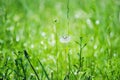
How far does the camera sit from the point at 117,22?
3.81 m

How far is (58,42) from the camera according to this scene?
3.55m

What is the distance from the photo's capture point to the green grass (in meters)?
2.63

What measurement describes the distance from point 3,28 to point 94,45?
87 cm

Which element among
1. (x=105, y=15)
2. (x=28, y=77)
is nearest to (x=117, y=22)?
(x=105, y=15)

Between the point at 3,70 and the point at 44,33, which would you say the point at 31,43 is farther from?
the point at 3,70

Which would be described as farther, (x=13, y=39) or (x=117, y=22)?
(x=117, y=22)

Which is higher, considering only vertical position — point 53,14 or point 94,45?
point 53,14

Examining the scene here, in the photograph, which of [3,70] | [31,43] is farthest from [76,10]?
[3,70]

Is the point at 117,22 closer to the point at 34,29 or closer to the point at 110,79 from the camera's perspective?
the point at 34,29

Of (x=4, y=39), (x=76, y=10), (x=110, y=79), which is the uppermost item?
(x=76, y=10)

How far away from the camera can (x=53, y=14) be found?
4.70 metres

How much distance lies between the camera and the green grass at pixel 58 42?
263 centimetres

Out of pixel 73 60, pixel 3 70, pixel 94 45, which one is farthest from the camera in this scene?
pixel 94 45

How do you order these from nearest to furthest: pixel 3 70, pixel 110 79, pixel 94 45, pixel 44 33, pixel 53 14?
pixel 110 79, pixel 3 70, pixel 94 45, pixel 44 33, pixel 53 14
